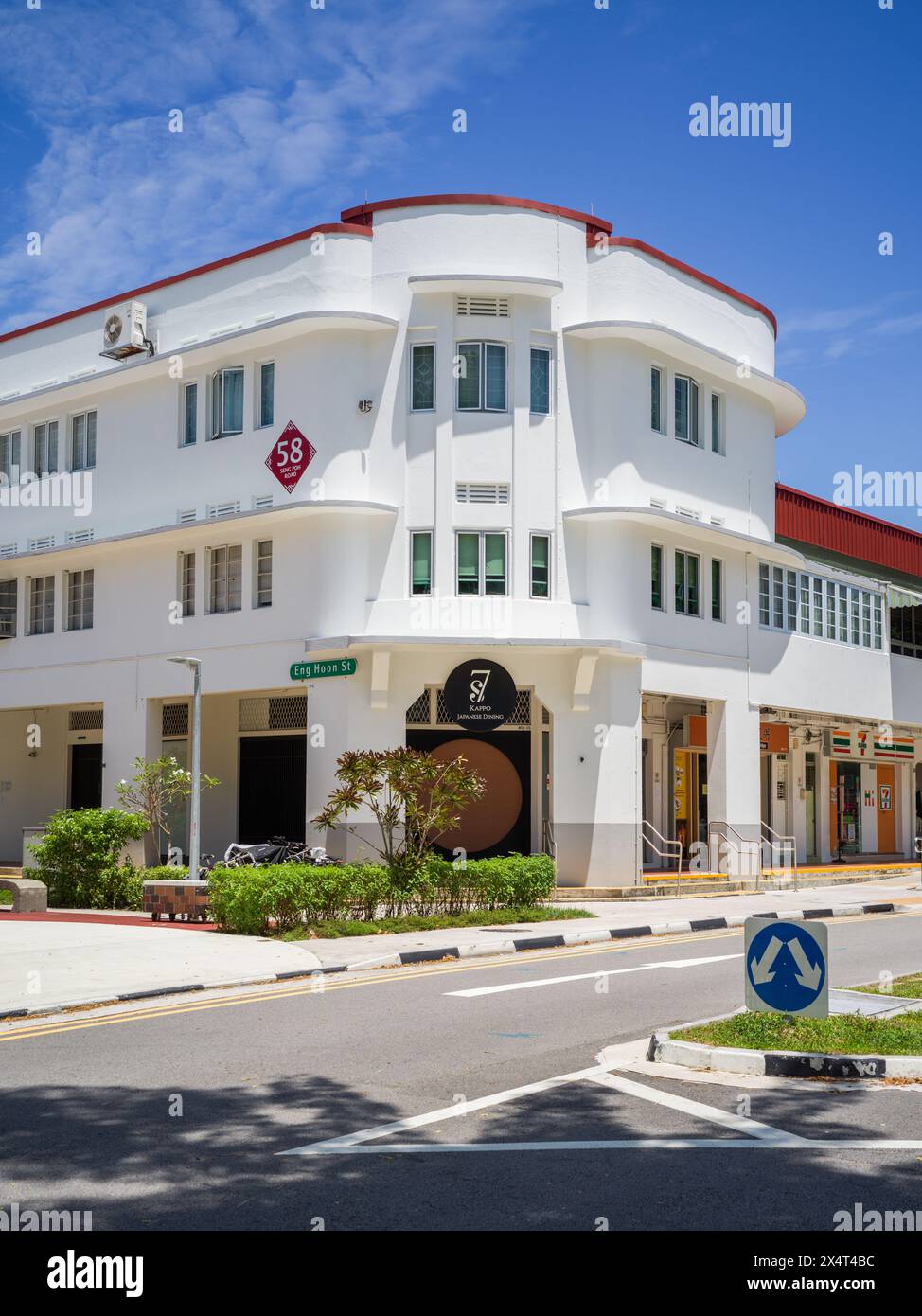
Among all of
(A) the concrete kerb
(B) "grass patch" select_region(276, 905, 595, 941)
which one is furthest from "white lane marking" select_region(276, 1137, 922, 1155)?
(B) "grass patch" select_region(276, 905, 595, 941)

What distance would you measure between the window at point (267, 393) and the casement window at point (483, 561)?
470 centimetres

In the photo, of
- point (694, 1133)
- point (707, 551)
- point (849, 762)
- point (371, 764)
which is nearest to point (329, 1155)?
point (694, 1133)

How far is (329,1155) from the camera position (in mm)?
6527

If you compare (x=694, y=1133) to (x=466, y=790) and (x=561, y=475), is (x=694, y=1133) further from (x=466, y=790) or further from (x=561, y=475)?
(x=561, y=475)

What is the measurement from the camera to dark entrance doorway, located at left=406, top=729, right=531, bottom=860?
2720 centimetres

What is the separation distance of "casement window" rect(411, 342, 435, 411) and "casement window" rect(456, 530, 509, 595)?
2.68 metres

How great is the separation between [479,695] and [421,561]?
2.87 m

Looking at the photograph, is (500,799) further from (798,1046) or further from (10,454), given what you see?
(798,1046)

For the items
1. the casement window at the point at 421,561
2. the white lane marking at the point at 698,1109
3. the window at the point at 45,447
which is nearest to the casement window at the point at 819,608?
the casement window at the point at 421,561

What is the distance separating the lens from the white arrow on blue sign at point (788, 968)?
9016 mm

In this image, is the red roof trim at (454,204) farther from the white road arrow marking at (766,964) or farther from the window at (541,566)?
the white road arrow marking at (766,964)

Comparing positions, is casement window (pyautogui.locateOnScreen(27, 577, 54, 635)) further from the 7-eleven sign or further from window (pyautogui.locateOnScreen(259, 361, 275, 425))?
the 7-eleven sign

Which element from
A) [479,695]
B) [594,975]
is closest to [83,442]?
[479,695]

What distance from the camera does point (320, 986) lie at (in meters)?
13.5
